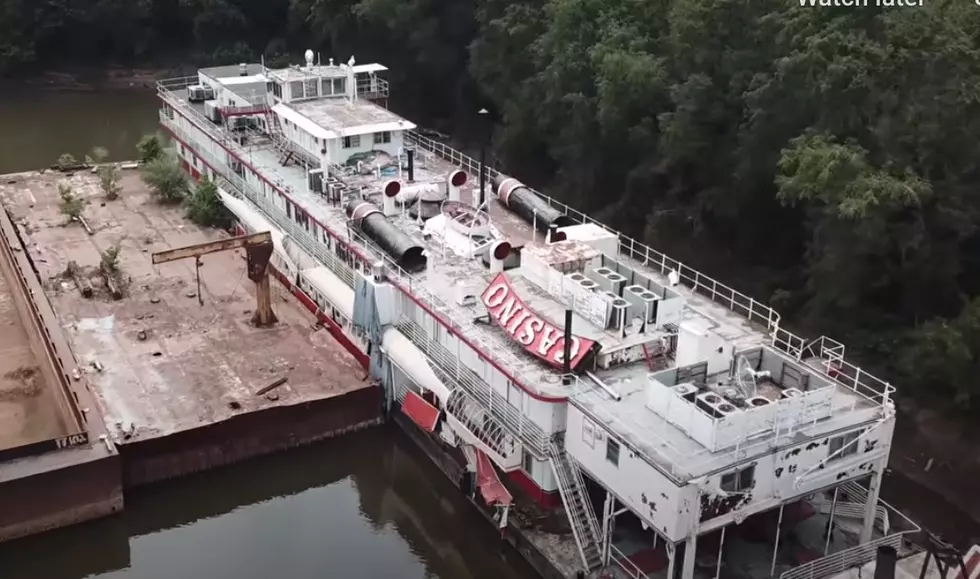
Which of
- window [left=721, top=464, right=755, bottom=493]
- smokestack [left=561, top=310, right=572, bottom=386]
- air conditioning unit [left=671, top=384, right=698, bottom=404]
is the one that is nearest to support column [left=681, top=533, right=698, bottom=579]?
window [left=721, top=464, right=755, bottom=493]

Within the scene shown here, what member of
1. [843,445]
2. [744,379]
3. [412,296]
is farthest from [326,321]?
[843,445]

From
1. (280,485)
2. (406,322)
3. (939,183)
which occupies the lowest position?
(280,485)

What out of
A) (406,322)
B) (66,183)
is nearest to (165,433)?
(406,322)

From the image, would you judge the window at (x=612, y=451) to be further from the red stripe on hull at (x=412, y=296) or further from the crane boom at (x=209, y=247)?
the crane boom at (x=209, y=247)

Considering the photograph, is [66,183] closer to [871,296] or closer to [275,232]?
[275,232]

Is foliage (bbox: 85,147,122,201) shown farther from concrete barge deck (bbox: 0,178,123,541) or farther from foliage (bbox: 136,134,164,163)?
concrete barge deck (bbox: 0,178,123,541)

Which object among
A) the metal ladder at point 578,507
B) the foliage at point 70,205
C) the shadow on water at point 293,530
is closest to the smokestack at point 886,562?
the metal ladder at point 578,507

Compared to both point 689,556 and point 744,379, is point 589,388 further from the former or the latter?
point 689,556
